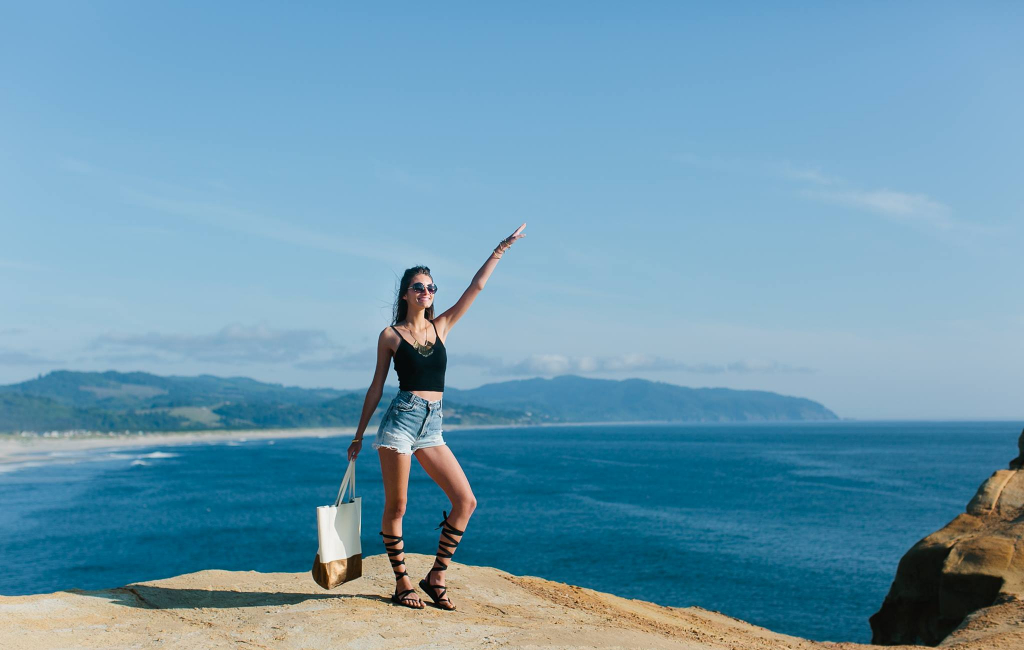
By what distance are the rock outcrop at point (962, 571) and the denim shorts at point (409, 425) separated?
7.56 m

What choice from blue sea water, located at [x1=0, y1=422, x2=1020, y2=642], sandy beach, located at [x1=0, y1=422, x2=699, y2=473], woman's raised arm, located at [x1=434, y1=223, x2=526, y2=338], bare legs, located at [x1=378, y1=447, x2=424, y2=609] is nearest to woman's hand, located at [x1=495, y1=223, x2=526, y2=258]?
woman's raised arm, located at [x1=434, y1=223, x2=526, y2=338]

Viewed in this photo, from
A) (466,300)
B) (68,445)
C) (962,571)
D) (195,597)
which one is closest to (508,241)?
(466,300)

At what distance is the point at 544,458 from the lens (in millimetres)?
110500

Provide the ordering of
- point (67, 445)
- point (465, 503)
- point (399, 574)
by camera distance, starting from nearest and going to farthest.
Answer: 1. point (465, 503)
2. point (399, 574)
3. point (67, 445)

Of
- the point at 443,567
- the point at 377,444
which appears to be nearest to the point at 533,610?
A: the point at 443,567

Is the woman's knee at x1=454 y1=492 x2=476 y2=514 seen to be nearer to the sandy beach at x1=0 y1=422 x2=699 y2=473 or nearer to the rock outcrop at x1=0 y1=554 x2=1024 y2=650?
the rock outcrop at x1=0 y1=554 x2=1024 y2=650

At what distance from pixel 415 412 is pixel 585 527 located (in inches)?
1552

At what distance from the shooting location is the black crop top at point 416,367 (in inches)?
262

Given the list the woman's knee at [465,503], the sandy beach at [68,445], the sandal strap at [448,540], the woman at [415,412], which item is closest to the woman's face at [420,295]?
the woman at [415,412]

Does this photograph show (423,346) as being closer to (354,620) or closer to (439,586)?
(439,586)

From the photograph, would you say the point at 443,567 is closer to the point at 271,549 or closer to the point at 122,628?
the point at 122,628

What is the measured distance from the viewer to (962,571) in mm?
10469

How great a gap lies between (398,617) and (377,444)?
154 cm

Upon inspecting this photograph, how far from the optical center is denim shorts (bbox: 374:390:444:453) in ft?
21.2
